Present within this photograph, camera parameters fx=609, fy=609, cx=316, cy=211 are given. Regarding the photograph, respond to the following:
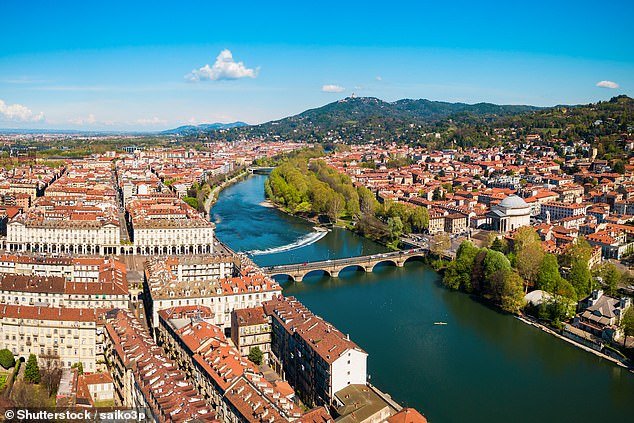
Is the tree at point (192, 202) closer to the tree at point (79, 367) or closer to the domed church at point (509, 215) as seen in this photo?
the domed church at point (509, 215)

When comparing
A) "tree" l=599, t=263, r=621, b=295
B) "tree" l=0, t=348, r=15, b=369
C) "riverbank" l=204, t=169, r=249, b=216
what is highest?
"tree" l=0, t=348, r=15, b=369

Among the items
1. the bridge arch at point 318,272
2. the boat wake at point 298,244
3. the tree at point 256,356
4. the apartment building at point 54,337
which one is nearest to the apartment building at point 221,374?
the tree at point 256,356

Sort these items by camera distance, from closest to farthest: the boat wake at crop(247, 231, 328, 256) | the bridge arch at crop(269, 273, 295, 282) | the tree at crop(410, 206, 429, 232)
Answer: the bridge arch at crop(269, 273, 295, 282) → the boat wake at crop(247, 231, 328, 256) → the tree at crop(410, 206, 429, 232)

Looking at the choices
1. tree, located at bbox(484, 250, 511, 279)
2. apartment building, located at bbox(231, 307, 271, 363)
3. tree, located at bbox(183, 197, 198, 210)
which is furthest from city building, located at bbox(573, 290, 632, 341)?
tree, located at bbox(183, 197, 198, 210)

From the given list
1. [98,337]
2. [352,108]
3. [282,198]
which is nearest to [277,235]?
[282,198]

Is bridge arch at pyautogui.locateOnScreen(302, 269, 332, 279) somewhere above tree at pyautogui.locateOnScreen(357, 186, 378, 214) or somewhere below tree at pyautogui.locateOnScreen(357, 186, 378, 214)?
below

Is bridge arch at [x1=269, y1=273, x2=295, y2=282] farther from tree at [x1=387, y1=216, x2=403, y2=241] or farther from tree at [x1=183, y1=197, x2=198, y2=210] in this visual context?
tree at [x1=183, y1=197, x2=198, y2=210]

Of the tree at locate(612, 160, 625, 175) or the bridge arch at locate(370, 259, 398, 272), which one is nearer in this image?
the bridge arch at locate(370, 259, 398, 272)

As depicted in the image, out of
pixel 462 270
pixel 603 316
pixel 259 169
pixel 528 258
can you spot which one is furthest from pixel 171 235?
pixel 259 169
